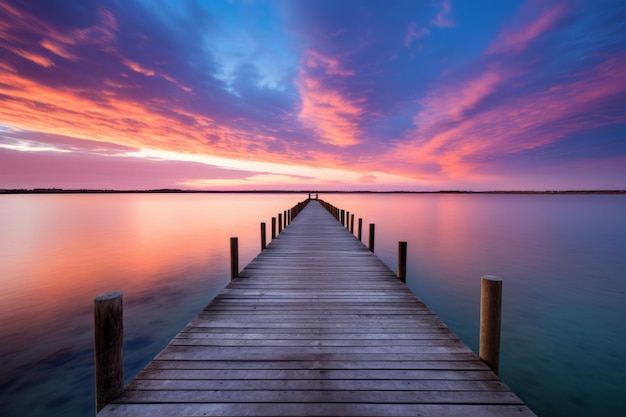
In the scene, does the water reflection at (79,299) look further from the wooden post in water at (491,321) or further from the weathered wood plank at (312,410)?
the wooden post in water at (491,321)

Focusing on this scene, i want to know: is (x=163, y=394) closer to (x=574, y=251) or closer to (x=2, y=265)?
(x=2, y=265)

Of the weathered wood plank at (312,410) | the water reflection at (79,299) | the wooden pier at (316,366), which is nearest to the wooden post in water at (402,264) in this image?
the wooden pier at (316,366)

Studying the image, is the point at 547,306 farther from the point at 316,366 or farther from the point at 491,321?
the point at 316,366

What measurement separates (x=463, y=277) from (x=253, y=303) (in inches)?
470

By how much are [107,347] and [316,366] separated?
2.21 meters

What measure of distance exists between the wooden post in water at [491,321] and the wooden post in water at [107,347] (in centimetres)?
410

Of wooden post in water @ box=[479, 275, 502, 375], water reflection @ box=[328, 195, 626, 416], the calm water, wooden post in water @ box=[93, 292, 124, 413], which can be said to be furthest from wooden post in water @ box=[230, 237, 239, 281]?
water reflection @ box=[328, 195, 626, 416]

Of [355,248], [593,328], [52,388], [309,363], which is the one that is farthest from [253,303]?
[593,328]

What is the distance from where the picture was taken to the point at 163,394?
3.00m

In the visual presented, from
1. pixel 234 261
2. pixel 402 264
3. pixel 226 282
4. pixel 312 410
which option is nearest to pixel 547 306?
pixel 402 264

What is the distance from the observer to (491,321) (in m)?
3.74

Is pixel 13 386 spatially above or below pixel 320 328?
below

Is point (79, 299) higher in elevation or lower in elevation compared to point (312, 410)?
lower

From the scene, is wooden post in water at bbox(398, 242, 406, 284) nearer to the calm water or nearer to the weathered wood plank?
the calm water
